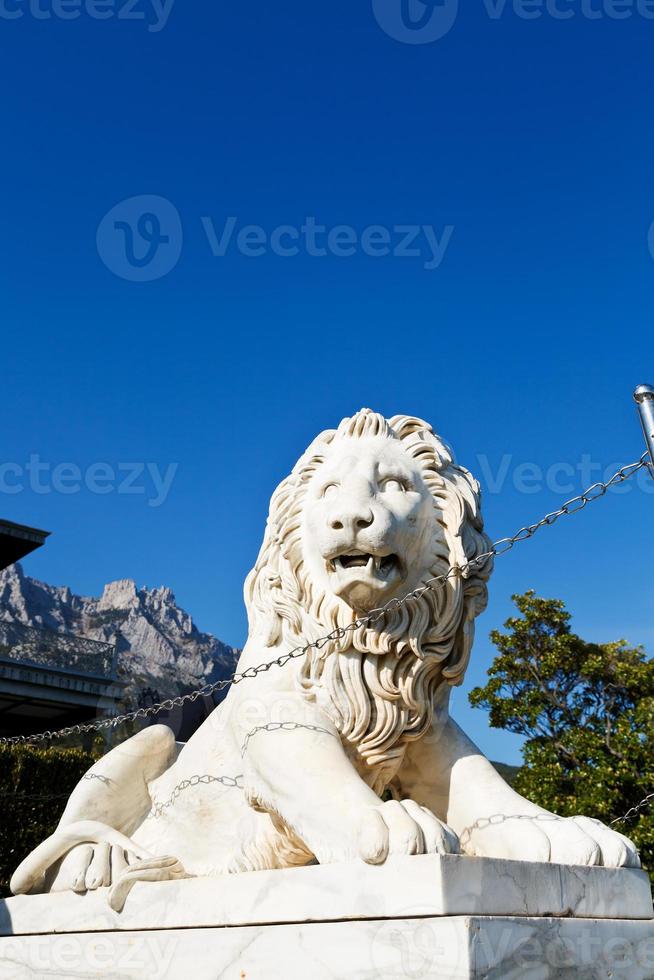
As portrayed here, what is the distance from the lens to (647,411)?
2.29 metres

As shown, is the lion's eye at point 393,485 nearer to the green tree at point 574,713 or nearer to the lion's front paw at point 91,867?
the lion's front paw at point 91,867

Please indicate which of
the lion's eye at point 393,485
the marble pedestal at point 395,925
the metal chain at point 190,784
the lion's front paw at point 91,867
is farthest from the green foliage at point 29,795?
the lion's eye at point 393,485

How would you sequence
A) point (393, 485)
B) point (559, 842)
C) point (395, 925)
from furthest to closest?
point (393, 485) < point (559, 842) < point (395, 925)

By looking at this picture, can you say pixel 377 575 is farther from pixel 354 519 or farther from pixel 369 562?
pixel 354 519

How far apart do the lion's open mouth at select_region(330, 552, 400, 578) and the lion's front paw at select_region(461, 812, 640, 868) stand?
79cm

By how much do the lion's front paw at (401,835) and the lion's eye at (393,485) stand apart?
99cm

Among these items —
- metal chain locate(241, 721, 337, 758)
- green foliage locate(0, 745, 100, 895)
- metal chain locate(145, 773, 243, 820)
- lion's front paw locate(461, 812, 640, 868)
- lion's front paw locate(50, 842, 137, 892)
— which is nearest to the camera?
lion's front paw locate(461, 812, 640, 868)

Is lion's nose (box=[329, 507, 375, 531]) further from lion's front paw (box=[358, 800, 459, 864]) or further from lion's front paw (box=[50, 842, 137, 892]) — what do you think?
lion's front paw (box=[50, 842, 137, 892])

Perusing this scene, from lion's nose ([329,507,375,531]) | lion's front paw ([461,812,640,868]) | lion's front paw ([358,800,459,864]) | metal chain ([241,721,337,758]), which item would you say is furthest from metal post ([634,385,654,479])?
metal chain ([241,721,337,758])

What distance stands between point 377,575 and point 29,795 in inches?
320

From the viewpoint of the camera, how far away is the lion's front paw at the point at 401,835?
202 centimetres

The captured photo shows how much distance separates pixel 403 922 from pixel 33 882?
A: 1.62m

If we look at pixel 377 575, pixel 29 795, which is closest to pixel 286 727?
pixel 377 575

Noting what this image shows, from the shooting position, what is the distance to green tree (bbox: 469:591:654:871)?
9.35 metres
